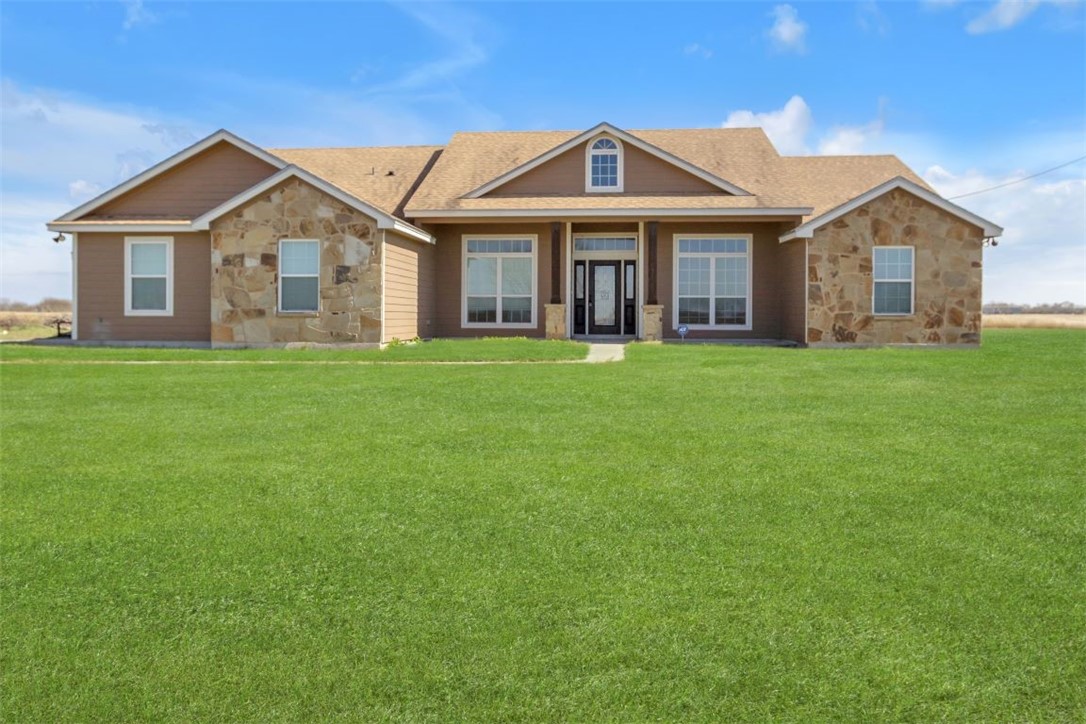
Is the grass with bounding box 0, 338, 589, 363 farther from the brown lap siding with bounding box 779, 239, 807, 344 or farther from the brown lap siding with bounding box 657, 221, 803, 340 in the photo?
the brown lap siding with bounding box 779, 239, 807, 344

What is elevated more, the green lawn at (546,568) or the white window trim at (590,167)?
the white window trim at (590,167)

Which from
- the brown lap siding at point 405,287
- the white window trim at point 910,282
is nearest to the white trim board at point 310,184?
the brown lap siding at point 405,287

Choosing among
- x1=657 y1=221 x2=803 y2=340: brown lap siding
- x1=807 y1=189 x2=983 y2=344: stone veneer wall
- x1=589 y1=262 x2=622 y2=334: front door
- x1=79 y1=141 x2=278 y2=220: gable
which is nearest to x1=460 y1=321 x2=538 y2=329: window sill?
x1=589 y1=262 x2=622 y2=334: front door

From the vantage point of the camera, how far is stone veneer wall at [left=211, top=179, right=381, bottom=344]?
1930 centimetres

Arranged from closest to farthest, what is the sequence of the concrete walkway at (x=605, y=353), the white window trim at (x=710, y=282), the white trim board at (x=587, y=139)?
the concrete walkway at (x=605, y=353) < the white trim board at (x=587, y=139) < the white window trim at (x=710, y=282)

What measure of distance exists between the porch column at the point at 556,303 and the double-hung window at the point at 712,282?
301 centimetres

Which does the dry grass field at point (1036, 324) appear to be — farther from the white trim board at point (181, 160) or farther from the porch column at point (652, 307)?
the white trim board at point (181, 160)

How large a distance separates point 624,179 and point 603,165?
65cm

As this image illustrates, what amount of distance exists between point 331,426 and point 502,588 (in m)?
4.72

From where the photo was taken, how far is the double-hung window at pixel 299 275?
1961 centimetres

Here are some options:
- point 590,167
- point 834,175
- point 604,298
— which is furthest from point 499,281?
point 834,175

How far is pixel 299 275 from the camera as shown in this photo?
1970cm

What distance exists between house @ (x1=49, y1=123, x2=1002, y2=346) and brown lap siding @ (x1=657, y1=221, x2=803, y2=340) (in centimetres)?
5

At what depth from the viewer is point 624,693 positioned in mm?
3893
